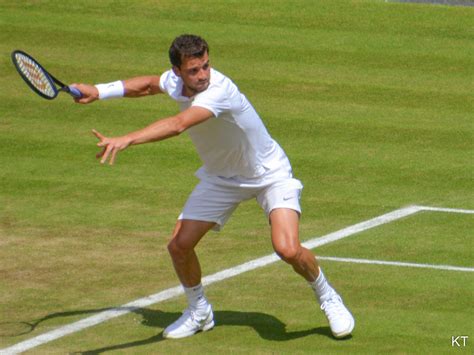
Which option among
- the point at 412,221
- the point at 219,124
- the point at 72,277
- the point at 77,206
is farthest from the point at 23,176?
the point at 219,124

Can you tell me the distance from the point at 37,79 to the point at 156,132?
166 cm

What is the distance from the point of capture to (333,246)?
1314cm

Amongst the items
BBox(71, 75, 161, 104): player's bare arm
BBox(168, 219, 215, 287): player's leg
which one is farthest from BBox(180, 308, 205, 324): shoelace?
BBox(71, 75, 161, 104): player's bare arm

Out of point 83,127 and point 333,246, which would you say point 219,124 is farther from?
point 83,127

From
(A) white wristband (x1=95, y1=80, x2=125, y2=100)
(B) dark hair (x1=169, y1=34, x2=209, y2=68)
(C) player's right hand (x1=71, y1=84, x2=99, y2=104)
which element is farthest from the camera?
(A) white wristband (x1=95, y1=80, x2=125, y2=100)

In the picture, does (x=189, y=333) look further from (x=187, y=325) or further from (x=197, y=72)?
(x=197, y=72)

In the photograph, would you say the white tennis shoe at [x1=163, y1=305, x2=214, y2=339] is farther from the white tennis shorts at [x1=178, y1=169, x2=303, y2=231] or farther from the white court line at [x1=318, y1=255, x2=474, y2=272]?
the white court line at [x1=318, y1=255, x2=474, y2=272]

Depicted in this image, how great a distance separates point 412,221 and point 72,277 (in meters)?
3.87

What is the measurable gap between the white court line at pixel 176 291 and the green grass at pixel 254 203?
12 centimetres

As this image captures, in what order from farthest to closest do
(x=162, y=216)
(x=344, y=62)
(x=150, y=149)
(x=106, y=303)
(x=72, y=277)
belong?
(x=344, y=62), (x=150, y=149), (x=162, y=216), (x=72, y=277), (x=106, y=303)

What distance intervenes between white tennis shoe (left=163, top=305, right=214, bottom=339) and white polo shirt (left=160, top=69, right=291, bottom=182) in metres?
1.16

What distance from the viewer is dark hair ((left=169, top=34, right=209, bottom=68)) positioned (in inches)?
391

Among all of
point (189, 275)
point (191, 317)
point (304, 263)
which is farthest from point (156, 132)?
point (191, 317)

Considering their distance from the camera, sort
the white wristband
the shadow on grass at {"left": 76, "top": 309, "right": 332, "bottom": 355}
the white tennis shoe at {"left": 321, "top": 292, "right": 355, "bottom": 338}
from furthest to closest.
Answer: the white wristband
the shadow on grass at {"left": 76, "top": 309, "right": 332, "bottom": 355}
the white tennis shoe at {"left": 321, "top": 292, "right": 355, "bottom": 338}
